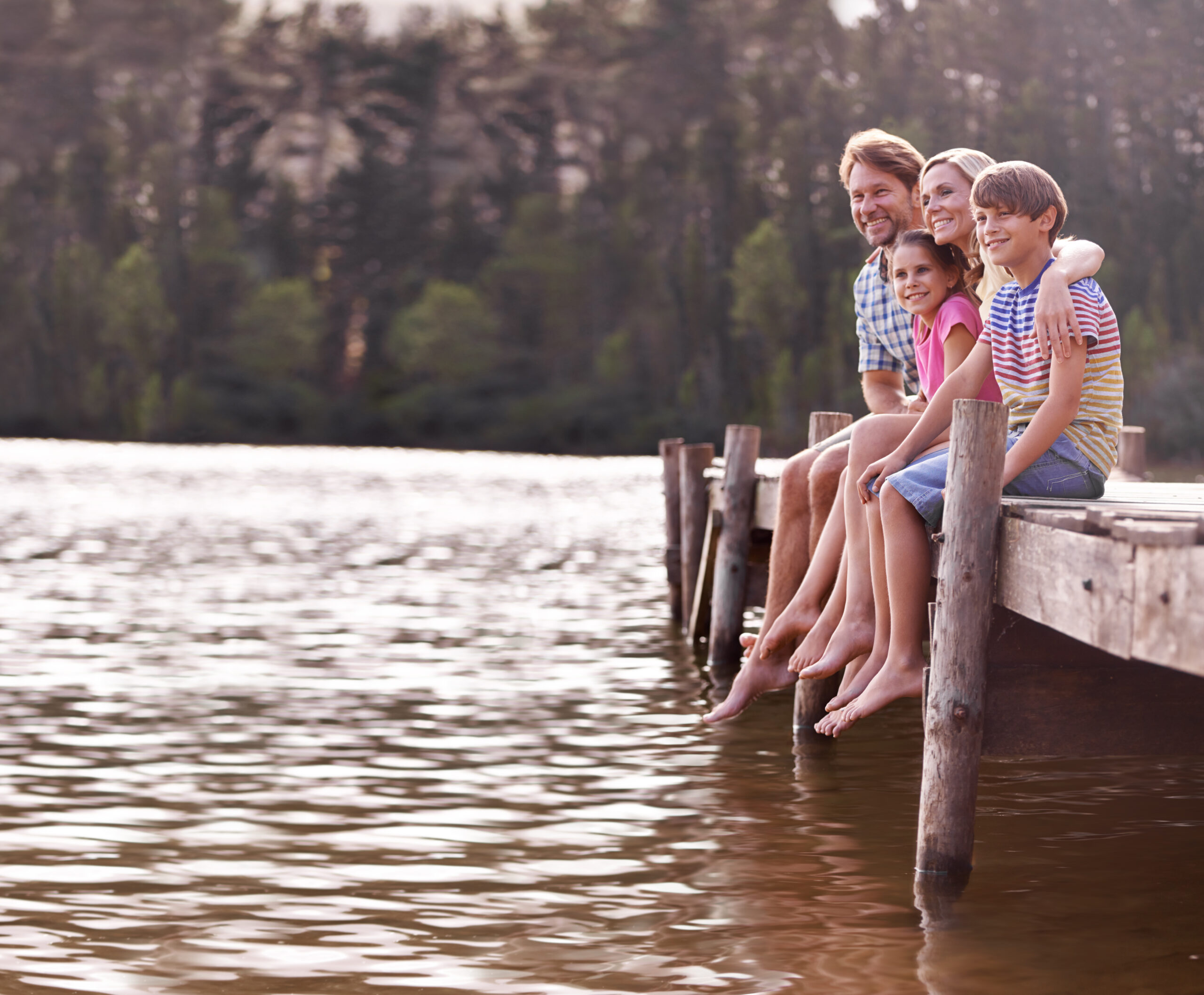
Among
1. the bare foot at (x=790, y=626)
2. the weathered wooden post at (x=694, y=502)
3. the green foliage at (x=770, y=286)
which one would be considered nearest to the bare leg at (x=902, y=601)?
the bare foot at (x=790, y=626)

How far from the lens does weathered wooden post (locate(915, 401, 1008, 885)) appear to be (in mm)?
5254

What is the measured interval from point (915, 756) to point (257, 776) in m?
3.02

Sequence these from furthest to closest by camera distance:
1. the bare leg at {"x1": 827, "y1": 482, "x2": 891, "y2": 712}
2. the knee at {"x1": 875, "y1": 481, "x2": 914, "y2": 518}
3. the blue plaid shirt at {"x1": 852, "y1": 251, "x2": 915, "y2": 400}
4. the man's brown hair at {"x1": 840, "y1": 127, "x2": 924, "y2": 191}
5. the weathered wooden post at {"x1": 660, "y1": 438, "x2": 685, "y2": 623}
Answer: the weathered wooden post at {"x1": 660, "y1": 438, "x2": 685, "y2": 623}
the blue plaid shirt at {"x1": 852, "y1": 251, "x2": 915, "y2": 400}
the man's brown hair at {"x1": 840, "y1": 127, "x2": 924, "y2": 191}
the bare leg at {"x1": 827, "y1": 482, "x2": 891, "y2": 712}
the knee at {"x1": 875, "y1": 481, "x2": 914, "y2": 518}

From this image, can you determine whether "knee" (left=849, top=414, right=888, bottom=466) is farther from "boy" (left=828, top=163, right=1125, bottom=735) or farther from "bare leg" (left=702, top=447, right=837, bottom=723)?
"bare leg" (left=702, top=447, right=837, bottom=723)

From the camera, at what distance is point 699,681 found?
35.1 feet

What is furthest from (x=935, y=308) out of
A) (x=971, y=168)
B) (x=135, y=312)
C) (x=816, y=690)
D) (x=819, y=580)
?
(x=135, y=312)

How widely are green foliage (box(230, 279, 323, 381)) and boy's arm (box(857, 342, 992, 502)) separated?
206ft

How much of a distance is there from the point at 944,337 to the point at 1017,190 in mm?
821

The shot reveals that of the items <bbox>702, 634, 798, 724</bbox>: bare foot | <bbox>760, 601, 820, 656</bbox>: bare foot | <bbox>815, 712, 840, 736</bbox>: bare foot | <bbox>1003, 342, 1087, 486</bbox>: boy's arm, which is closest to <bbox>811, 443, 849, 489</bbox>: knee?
<bbox>760, 601, 820, 656</bbox>: bare foot

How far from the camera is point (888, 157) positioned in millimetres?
7043

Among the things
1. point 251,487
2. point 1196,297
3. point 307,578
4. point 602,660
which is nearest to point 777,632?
point 602,660

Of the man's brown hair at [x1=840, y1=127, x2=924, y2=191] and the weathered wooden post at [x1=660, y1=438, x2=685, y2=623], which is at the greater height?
the man's brown hair at [x1=840, y1=127, x2=924, y2=191]

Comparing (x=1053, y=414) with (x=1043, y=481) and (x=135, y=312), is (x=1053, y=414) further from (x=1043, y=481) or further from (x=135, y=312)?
(x=135, y=312)

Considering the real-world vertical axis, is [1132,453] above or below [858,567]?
above
